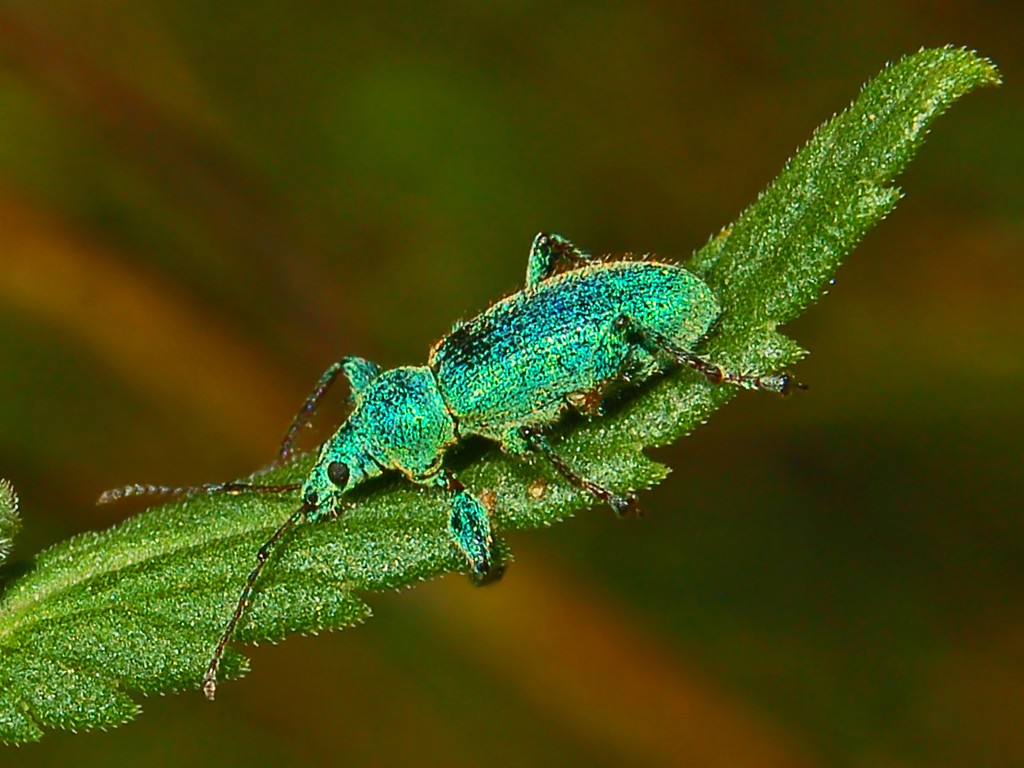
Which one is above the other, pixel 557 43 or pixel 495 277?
pixel 557 43

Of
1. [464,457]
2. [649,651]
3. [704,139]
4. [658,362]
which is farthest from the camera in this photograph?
[704,139]

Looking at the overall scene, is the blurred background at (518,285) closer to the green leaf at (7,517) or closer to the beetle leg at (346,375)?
the beetle leg at (346,375)

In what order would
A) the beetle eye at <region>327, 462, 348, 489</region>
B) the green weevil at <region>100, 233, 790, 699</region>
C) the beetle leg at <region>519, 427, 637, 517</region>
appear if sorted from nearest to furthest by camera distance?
1. the beetle leg at <region>519, 427, 637, 517</region>
2. the green weevil at <region>100, 233, 790, 699</region>
3. the beetle eye at <region>327, 462, 348, 489</region>

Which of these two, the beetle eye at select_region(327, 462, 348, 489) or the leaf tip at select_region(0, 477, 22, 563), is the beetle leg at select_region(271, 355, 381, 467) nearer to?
the beetle eye at select_region(327, 462, 348, 489)

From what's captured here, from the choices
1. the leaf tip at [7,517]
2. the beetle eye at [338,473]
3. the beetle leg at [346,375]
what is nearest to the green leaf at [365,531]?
the beetle eye at [338,473]

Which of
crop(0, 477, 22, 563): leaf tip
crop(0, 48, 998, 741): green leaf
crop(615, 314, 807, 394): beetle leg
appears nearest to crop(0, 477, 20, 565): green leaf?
crop(0, 477, 22, 563): leaf tip

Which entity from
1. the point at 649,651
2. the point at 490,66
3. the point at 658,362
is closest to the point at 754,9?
the point at 490,66

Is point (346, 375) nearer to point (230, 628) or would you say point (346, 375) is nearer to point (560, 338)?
point (560, 338)

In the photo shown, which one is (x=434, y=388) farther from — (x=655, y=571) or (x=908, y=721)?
(x=908, y=721)
